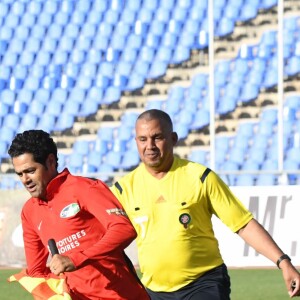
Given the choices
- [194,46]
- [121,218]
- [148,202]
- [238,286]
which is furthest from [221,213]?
[194,46]

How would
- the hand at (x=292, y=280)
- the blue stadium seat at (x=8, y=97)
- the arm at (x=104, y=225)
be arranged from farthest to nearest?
→ the blue stadium seat at (x=8, y=97) → the hand at (x=292, y=280) → the arm at (x=104, y=225)

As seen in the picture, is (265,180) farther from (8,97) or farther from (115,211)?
(115,211)

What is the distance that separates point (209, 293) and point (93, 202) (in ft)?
4.06

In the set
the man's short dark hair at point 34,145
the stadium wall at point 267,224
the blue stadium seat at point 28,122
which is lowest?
the stadium wall at point 267,224

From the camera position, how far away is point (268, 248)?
555cm

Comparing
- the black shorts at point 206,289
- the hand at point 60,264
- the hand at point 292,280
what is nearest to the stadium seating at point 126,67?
the black shorts at point 206,289

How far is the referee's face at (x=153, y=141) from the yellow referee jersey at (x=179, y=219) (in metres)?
0.18

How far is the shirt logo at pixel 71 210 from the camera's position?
5070 mm

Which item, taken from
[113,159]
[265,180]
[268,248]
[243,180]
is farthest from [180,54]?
[268,248]

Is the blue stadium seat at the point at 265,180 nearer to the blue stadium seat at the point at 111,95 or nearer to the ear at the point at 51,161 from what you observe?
the blue stadium seat at the point at 111,95

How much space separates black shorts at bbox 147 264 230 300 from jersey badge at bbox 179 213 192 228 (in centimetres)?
35

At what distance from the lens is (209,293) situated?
229 inches

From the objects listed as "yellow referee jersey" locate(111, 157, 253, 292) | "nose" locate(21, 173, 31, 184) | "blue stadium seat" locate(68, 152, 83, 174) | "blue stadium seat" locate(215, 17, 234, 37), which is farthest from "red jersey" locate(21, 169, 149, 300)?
"blue stadium seat" locate(215, 17, 234, 37)

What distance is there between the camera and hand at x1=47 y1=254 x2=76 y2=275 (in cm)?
456
